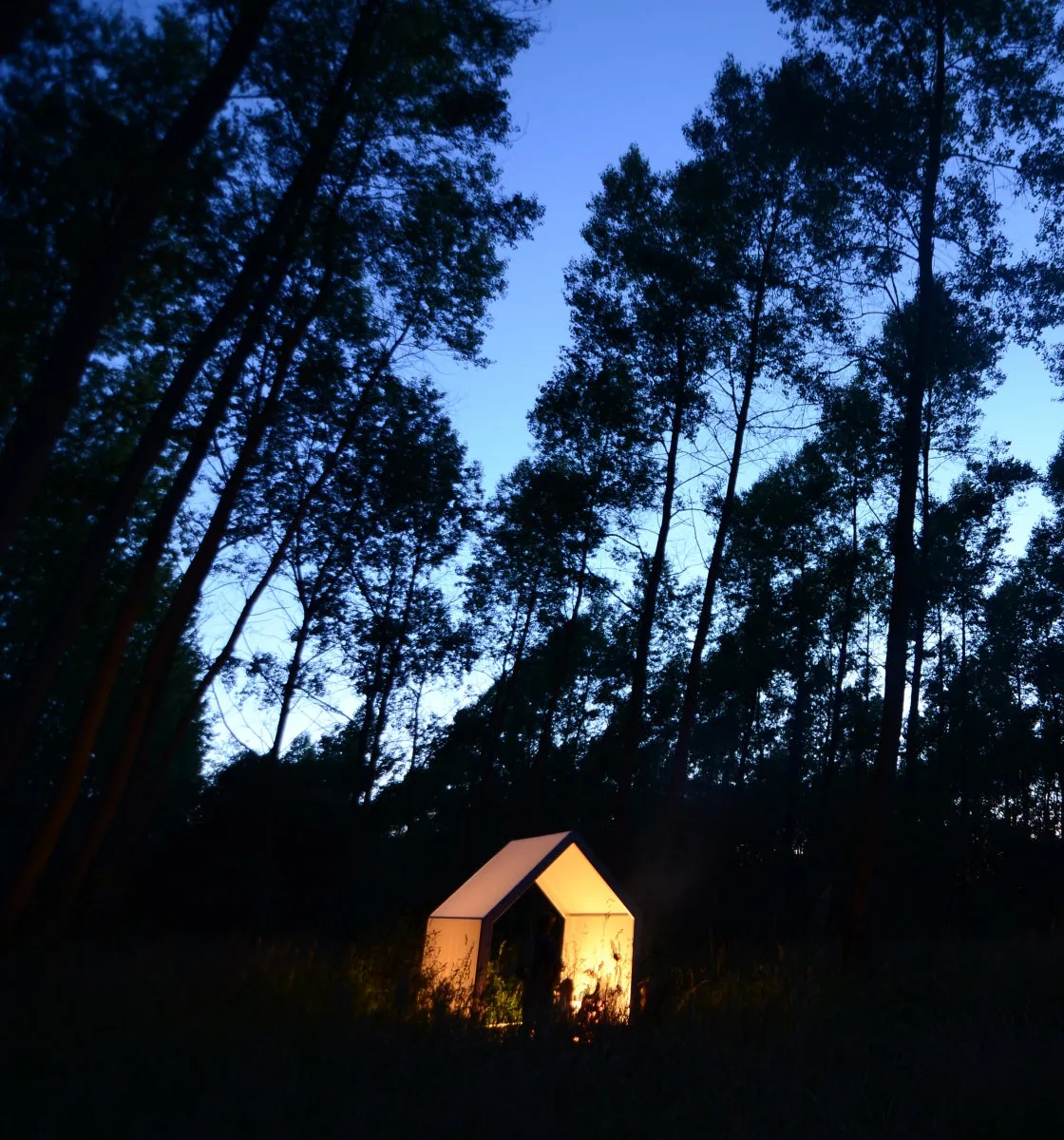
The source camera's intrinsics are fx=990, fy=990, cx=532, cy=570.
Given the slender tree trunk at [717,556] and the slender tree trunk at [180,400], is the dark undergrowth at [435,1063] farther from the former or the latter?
the slender tree trunk at [717,556]

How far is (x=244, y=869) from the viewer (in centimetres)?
2075

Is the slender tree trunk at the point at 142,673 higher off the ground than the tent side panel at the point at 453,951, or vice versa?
the slender tree trunk at the point at 142,673

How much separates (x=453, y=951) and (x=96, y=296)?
7546 millimetres

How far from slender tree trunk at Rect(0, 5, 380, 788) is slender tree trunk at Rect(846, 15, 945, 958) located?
7865 mm

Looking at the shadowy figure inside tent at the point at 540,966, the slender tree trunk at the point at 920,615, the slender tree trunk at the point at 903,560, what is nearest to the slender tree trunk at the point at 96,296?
the shadowy figure inside tent at the point at 540,966

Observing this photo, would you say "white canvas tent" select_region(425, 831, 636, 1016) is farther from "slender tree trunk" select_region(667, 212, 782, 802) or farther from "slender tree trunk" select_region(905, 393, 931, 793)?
"slender tree trunk" select_region(905, 393, 931, 793)

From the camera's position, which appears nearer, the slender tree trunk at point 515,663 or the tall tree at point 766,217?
the tall tree at point 766,217

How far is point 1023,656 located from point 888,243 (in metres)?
18.4

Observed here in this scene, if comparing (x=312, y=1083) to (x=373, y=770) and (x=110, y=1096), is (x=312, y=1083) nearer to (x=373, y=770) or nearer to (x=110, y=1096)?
(x=110, y=1096)

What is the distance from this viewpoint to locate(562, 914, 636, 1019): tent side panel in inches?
419

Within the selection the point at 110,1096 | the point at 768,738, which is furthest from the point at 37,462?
the point at 768,738

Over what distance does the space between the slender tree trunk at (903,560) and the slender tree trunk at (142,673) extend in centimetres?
794

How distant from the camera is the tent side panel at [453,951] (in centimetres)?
970

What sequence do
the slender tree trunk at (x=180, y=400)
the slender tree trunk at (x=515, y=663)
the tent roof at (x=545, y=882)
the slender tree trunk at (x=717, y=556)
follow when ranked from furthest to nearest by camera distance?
the slender tree trunk at (x=515, y=663) < the slender tree trunk at (x=717, y=556) < the tent roof at (x=545, y=882) < the slender tree trunk at (x=180, y=400)
